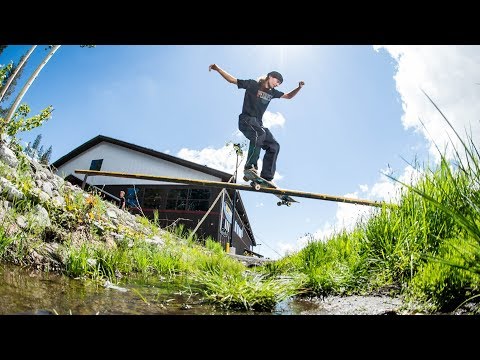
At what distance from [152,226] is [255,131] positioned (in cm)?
316

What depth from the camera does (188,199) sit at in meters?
15.3

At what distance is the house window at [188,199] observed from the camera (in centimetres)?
1524

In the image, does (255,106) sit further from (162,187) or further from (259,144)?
(162,187)

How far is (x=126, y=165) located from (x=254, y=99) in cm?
1337

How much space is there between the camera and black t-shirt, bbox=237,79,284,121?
18.6ft

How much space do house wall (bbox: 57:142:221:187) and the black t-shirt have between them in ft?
33.7

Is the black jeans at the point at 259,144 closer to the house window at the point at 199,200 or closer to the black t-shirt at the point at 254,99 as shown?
the black t-shirt at the point at 254,99

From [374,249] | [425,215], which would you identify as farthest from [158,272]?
[425,215]

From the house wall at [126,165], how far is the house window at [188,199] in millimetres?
859

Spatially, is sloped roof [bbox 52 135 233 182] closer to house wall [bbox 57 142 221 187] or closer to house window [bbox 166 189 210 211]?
house wall [bbox 57 142 221 187]

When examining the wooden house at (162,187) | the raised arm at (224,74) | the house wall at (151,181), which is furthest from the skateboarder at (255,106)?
the house wall at (151,181)

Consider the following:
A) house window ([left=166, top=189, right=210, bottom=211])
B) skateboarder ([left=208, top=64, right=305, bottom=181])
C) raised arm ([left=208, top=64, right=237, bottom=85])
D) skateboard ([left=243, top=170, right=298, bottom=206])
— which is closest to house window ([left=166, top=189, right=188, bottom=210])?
house window ([left=166, top=189, right=210, bottom=211])
